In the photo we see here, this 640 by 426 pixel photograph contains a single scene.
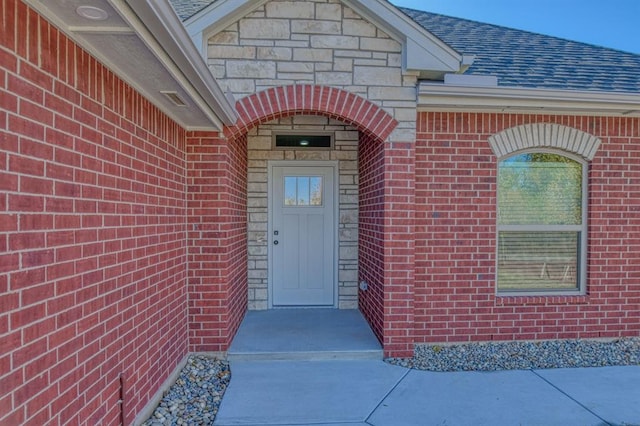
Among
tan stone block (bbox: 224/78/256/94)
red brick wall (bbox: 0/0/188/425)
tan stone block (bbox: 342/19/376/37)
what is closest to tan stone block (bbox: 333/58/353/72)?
tan stone block (bbox: 342/19/376/37)

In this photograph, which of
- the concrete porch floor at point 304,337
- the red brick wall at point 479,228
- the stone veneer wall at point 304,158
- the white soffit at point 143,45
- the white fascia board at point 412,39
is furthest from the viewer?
the stone veneer wall at point 304,158

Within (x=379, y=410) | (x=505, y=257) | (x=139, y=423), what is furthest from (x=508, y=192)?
(x=139, y=423)

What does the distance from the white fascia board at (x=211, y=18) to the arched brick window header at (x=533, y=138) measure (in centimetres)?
316

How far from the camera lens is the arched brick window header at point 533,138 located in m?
4.59

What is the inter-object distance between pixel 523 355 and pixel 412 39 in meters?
3.70

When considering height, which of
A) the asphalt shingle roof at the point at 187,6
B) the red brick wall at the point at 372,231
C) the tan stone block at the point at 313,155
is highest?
the asphalt shingle roof at the point at 187,6

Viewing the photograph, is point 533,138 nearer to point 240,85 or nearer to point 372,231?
point 372,231

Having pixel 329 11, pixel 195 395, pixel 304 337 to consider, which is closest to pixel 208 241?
pixel 195 395

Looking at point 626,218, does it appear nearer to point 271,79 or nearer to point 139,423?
point 271,79

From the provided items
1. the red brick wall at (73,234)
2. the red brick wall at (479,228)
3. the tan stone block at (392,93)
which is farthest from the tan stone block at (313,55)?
the red brick wall at (73,234)

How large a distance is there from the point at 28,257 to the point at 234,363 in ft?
9.08

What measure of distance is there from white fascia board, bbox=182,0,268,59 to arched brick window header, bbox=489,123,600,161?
10.4ft

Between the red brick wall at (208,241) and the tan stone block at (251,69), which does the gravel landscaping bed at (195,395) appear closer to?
the red brick wall at (208,241)

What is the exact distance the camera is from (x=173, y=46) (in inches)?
88.7
